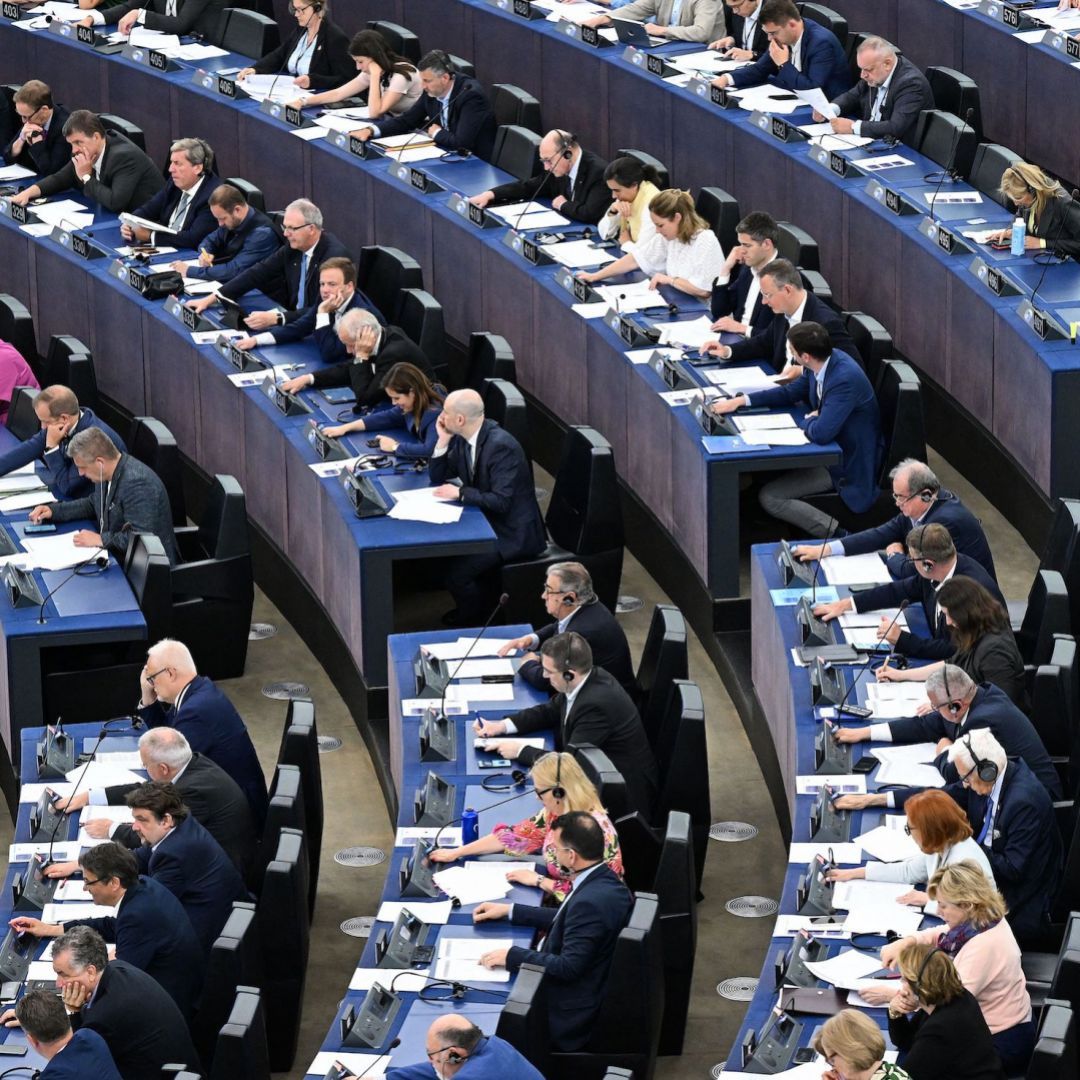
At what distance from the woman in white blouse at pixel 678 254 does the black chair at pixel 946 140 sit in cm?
129

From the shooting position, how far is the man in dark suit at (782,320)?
10148 mm

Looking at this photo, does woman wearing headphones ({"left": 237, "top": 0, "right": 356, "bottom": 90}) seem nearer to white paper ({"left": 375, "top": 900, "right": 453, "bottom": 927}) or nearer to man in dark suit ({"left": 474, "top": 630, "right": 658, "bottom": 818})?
man in dark suit ({"left": 474, "top": 630, "right": 658, "bottom": 818})

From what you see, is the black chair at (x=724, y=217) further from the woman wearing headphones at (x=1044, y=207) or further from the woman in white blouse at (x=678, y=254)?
the woman wearing headphones at (x=1044, y=207)

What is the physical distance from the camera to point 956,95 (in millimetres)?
12336

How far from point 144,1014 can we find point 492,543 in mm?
3188

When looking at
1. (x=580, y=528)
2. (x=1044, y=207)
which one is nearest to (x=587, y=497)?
(x=580, y=528)

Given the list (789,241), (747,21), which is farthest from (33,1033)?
(747,21)

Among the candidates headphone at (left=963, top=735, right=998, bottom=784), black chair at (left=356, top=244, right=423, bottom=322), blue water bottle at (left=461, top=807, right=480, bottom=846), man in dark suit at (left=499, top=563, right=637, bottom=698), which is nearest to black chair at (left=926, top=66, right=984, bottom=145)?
black chair at (left=356, top=244, right=423, bottom=322)

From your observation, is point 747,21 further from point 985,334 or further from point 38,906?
point 38,906

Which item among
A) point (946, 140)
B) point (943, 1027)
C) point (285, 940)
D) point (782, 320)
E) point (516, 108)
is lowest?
point (285, 940)

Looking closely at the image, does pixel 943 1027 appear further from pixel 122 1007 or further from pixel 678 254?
pixel 678 254

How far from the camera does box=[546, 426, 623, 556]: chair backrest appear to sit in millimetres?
9773

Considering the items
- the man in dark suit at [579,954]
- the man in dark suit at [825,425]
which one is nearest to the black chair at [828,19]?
the man in dark suit at [825,425]

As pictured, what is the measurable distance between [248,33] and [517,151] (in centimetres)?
271
